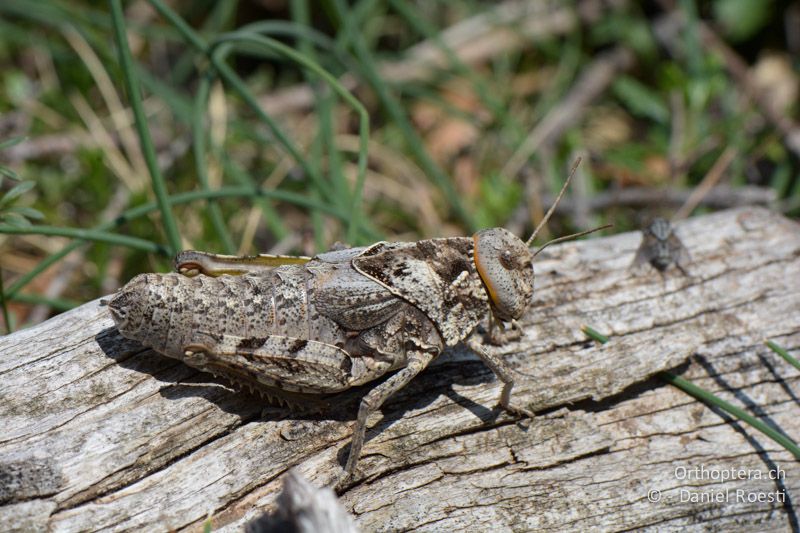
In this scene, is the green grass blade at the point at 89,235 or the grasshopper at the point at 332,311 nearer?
the grasshopper at the point at 332,311

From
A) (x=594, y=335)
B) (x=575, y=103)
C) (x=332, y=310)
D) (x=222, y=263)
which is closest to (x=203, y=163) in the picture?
(x=222, y=263)

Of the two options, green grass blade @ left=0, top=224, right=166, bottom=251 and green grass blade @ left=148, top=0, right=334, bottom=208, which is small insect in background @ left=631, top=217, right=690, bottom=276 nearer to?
green grass blade @ left=148, top=0, right=334, bottom=208

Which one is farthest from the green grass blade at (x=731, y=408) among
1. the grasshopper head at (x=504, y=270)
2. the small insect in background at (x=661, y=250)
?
the grasshopper head at (x=504, y=270)

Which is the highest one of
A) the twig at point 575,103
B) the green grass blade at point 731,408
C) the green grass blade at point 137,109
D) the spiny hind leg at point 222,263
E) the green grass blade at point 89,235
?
the twig at point 575,103

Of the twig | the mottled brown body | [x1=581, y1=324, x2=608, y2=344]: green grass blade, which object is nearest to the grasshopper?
the mottled brown body

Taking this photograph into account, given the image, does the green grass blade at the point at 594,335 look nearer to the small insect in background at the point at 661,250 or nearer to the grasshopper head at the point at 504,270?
the grasshopper head at the point at 504,270

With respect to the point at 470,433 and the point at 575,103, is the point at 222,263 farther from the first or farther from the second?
the point at 575,103

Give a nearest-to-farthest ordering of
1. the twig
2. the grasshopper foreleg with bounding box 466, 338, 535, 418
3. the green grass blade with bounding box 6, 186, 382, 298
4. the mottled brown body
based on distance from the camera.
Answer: the mottled brown body
the grasshopper foreleg with bounding box 466, 338, 535, 418
the green grass blade with bounding box 6, 186, 382, 298
the twig
